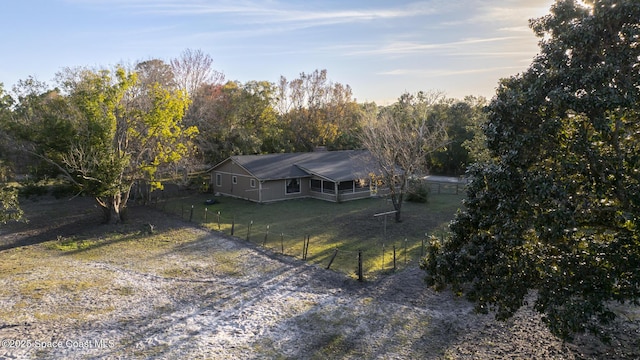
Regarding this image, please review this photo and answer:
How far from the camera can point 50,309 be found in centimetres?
1334

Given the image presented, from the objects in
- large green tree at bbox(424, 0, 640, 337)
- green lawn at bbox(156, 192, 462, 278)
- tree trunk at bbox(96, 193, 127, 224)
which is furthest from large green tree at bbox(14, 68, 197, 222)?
large green tree at bbox(424, 0, 640, 337)

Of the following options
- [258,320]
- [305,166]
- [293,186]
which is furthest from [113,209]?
[258,320]

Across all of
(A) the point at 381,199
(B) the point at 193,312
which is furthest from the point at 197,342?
(A) the point at 381,199

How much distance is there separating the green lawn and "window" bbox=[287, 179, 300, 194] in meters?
1.34

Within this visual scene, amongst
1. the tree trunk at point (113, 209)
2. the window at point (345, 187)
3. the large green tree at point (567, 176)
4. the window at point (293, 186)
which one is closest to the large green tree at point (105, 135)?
the tree trunk at point (113, 209)

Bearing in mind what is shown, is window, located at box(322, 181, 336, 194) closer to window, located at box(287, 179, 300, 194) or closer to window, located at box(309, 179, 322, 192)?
window, located at box(309, 179, 322, 192)

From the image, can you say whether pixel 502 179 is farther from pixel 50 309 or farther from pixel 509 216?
pixel 50 309

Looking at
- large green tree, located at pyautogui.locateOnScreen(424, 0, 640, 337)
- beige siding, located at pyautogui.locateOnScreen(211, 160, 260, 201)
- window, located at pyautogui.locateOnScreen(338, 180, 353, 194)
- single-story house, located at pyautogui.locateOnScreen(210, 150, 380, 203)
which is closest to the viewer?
large green tree, located at pyautogui.locateOnScreen(424, 0, 640, 337)

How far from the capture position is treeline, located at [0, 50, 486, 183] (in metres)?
29.0

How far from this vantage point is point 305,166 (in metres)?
36.3

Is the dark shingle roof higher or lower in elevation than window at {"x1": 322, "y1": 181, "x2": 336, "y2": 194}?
higher

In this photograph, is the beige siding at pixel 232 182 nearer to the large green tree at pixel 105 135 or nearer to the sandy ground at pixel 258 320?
the large green tree at pixel 105 135

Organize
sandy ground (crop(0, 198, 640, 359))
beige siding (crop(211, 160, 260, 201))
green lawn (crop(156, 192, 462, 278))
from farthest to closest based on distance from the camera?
beige siding (crop(211, 160, 260, 201)) → green lawn (crop(156, 192, 462, 278)) → sandy ground (crop(0, 198, 640, 359))

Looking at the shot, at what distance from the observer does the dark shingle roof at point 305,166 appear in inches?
1312
